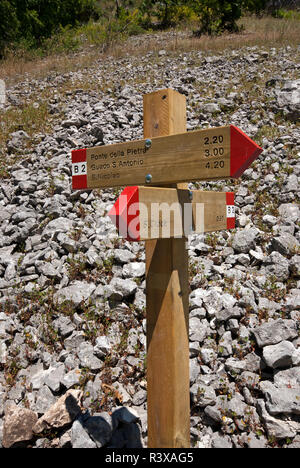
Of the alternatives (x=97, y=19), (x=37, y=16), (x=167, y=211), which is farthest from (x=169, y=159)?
(x=97, y=19)

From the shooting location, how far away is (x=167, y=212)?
1.58 meters

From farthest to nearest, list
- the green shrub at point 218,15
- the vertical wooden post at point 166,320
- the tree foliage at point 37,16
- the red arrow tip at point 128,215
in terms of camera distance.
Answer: the tree foliage at point 37,16 → the green shrub at point 218,15 → the vertical wooden post at point 166,320 → the red arrow tip at point 128,215

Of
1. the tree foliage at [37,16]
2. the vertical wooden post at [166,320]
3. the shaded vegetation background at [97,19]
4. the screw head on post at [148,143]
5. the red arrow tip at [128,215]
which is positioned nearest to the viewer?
the red arrow tip at [128,215]

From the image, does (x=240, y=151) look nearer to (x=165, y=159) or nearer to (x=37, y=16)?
(x=165, y=159)

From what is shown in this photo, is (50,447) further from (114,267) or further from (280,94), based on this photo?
(280,94)

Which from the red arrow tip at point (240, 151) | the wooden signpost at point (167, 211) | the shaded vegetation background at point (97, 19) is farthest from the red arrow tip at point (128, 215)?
the shaded vegetation background at point (97, 19)

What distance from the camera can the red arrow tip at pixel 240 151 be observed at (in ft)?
4.60

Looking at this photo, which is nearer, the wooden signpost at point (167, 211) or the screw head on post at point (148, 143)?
the wooden signpost at point (167, 211)

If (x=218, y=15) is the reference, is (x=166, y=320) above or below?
below

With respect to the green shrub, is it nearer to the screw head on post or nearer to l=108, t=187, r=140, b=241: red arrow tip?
the screw head on post

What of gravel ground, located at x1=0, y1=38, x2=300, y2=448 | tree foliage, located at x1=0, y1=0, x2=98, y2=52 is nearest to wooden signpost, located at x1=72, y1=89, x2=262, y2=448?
gravel ground, located at x1=0, y1=38, x2=300, y2=448

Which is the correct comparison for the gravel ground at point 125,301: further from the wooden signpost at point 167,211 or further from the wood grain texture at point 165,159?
the wood grain texture at point 165,159

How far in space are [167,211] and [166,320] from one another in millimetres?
631

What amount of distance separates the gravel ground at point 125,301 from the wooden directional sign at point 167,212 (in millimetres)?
1424
